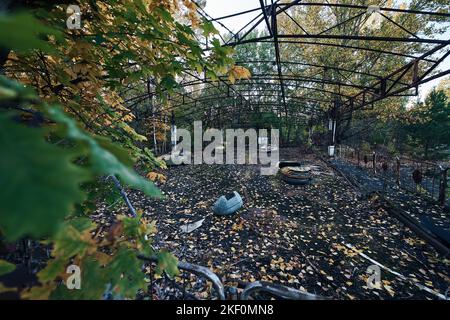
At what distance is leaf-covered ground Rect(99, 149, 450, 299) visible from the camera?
143 inches

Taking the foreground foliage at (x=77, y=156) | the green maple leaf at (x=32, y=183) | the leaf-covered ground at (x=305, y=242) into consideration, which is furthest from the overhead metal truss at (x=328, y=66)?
the leaf-covered ground at (x=305, y=242)

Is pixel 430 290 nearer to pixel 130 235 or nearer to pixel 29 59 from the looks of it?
pixel 130 235

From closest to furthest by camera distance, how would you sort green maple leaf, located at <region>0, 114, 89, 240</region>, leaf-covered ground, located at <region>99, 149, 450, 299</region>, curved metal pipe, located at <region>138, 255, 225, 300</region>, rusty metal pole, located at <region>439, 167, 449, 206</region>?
green maple leaf, located at <region>0, 114, 89, 240</region> → curved metal pipe, located at <region>138, 255, 225, 300</region> → leaf-covered ground, located at <region>99, 149, 450, 299</region> → rusty metal pole, located at <region>439, 167, 449, 206</region>

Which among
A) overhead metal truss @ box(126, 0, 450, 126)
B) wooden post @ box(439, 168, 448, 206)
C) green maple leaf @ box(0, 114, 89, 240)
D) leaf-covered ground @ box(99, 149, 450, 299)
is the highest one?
overhead metal truss @ box(126, 0, 450, 126)

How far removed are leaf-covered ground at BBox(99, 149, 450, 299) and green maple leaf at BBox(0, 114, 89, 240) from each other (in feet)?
12.3

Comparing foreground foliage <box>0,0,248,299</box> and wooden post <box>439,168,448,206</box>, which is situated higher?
foreground foliage <box>0,0,248,299</box>

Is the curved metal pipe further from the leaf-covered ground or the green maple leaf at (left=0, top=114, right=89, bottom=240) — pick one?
the leaf-covered ground

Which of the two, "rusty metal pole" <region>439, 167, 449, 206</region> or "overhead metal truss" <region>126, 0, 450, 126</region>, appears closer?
"overhead metal truss" <region>126, 0, 450, 126</region>

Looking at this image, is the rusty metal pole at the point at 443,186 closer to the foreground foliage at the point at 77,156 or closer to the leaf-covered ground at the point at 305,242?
the leaf-covered ground at the point at 305,242

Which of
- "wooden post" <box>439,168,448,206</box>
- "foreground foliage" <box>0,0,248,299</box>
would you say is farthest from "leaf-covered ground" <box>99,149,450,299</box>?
"foreground foliage" <box>0,0,248,299</box>

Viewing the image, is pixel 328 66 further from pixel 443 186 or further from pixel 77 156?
pixel 77 156

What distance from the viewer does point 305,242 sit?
4.88 metres

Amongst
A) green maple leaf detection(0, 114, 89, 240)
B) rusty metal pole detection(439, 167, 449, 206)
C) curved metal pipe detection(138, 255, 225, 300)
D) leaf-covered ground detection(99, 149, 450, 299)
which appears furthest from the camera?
rusty metal pole detection(439, 167, 449, 206)

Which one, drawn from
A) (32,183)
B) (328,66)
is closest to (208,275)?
(32,183)
